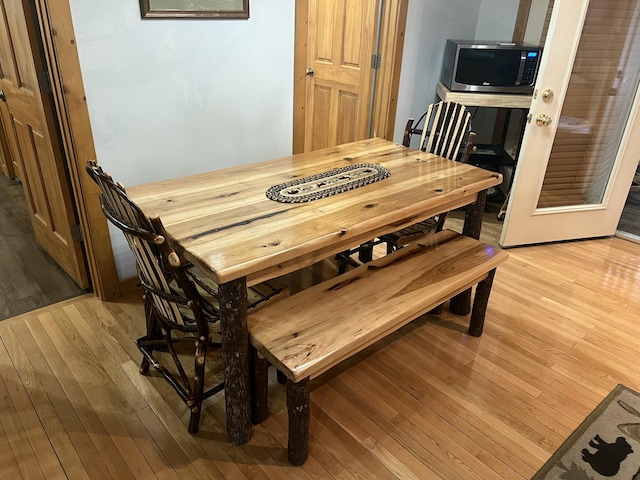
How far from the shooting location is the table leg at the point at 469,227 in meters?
2.39

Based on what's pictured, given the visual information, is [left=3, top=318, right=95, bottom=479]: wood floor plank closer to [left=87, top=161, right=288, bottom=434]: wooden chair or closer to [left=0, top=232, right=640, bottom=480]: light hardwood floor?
[left=0, top=232, right=640, bottom=480]: light hardwood floor

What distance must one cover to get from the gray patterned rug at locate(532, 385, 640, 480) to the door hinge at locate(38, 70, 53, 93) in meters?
2.62

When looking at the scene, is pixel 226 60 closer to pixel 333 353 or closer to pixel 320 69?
pixel 320 69

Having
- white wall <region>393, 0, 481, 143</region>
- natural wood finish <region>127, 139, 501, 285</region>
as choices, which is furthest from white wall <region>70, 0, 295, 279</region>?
white wall <region>393, 0, 481, 143</region>

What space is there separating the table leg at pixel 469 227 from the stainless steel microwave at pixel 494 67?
1.43 meters

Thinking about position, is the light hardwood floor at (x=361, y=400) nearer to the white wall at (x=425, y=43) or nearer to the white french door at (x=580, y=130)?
the white french door at (x=580, y=130)

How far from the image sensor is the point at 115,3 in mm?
2225

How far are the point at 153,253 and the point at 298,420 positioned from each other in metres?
0.74

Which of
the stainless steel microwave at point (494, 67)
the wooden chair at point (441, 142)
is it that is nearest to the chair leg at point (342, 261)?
the wooden chair at point (441, 142)

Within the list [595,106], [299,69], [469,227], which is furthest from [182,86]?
[595,106]

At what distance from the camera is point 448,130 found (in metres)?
2.74

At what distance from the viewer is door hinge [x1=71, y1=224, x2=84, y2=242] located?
2.56 m

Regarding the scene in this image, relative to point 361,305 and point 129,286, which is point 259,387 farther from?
point 129,286

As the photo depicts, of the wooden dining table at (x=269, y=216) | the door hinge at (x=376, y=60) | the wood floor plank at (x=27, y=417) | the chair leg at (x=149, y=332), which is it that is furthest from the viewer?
the door hinge at (x=376, y=60)
